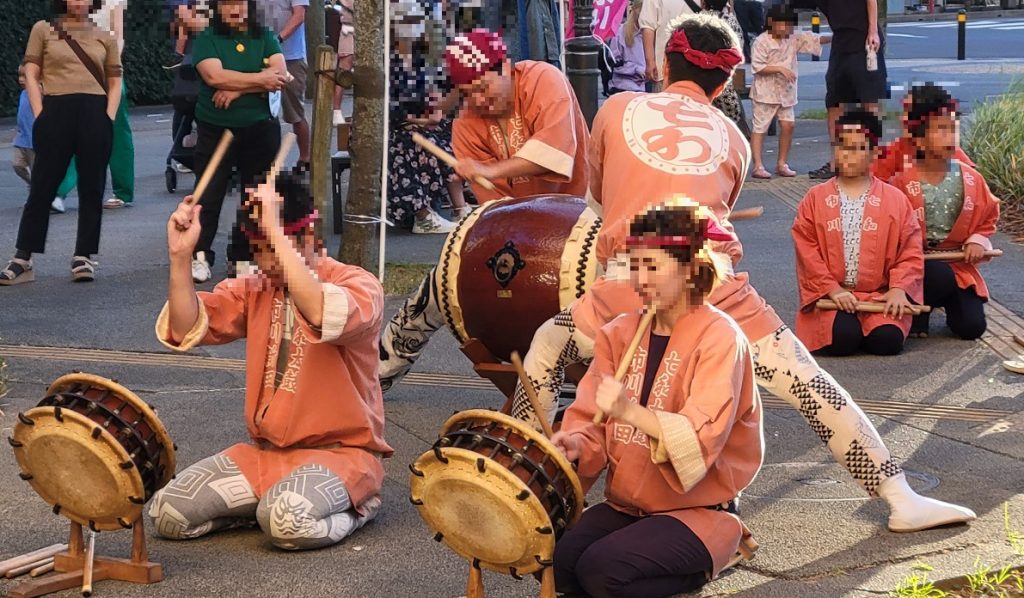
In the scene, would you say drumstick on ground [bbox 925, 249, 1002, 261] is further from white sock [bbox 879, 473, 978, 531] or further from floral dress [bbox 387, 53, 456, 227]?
floral dress [bbox 387, 53, 456, 227]

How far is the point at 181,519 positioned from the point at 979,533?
2.44 m

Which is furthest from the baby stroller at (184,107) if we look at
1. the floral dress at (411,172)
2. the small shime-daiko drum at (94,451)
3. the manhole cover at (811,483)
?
the small shime-daiko drum at (94,451)

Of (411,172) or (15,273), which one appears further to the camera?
(411,172)

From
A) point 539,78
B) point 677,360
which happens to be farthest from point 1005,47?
point 677,360

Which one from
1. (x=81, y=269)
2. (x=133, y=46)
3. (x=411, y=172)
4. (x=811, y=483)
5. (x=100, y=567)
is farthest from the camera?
(x=133, y=46)

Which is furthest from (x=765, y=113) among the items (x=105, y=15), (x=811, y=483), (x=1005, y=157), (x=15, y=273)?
(x=811, y=483)

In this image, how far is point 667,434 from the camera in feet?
12.2

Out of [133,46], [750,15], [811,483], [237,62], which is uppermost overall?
[750,15]

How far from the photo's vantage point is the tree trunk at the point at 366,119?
26.9ft

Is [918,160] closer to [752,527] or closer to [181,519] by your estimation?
[752,527]

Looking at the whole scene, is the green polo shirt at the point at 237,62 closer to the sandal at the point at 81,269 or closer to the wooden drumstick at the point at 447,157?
the sandal at the point at 81,269

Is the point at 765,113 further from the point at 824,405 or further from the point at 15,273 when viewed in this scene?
the point at 824,405

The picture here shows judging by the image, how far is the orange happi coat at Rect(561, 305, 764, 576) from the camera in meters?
3.79

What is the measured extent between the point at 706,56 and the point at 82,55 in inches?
197
